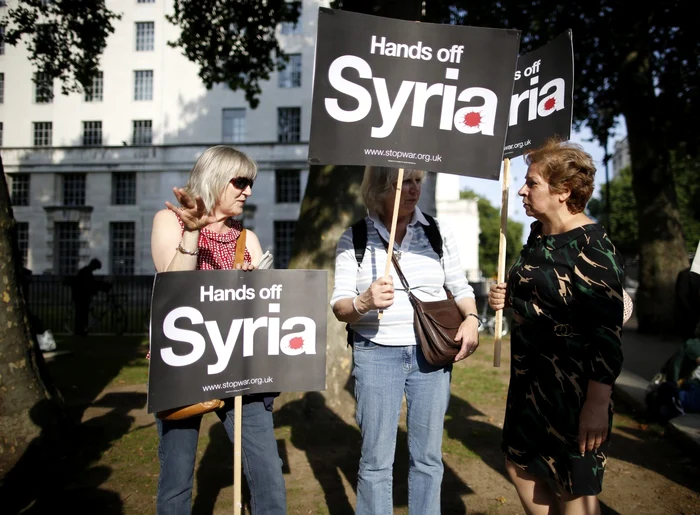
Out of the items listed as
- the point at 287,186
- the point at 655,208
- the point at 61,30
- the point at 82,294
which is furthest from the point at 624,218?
the point at 61,30

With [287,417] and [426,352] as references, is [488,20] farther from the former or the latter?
[426,352]

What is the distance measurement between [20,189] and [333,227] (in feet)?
136

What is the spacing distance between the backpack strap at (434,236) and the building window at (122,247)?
38.5m

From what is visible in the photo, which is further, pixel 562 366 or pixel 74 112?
pixel 74 112

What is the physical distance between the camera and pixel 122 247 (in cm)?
3906

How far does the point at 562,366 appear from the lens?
2451 mm

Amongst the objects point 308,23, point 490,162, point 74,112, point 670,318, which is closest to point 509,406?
point 490,162

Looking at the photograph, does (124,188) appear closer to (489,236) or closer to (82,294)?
(82,294)

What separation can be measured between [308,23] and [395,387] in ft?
125

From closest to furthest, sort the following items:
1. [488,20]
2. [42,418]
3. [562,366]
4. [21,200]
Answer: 1. [562,366]
2. [42,418]
3. [488,20]
4. [21,200]

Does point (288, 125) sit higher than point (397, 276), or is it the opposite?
point (288, 125)

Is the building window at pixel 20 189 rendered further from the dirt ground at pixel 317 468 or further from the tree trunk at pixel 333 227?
the tree trunk at pixel 333 227

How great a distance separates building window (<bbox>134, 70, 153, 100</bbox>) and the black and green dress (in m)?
40.6

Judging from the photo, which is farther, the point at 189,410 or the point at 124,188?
the point at 124,188
